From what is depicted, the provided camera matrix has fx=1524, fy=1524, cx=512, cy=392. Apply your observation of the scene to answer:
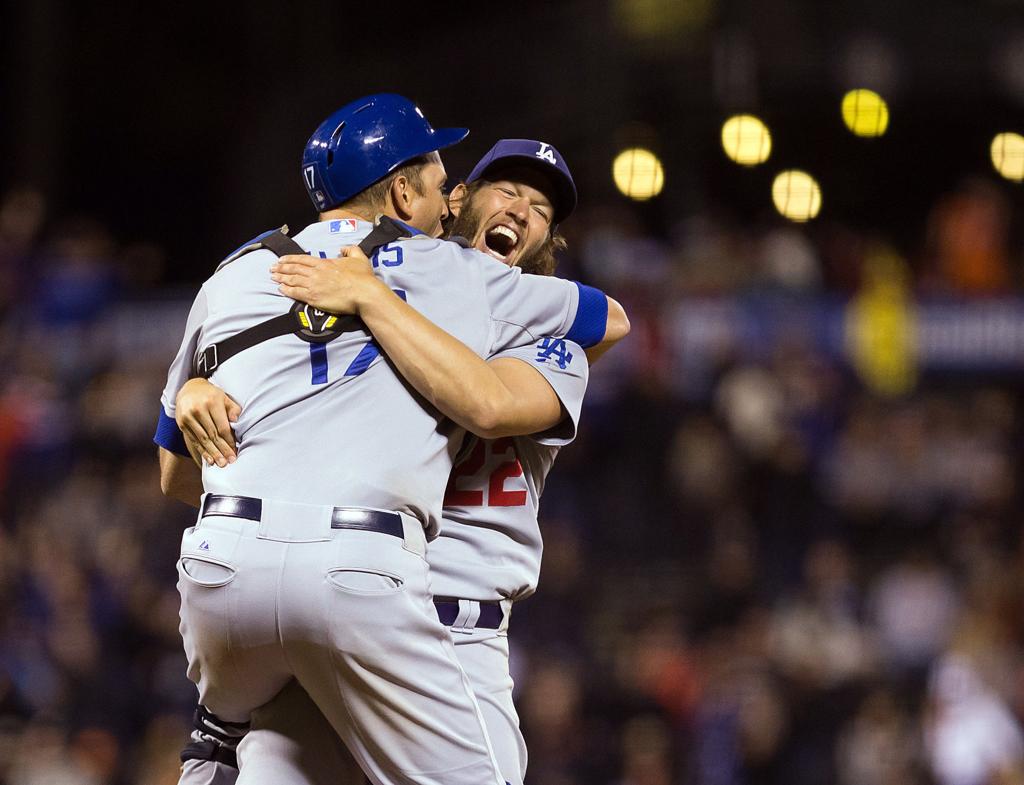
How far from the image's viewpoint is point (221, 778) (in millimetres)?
3633

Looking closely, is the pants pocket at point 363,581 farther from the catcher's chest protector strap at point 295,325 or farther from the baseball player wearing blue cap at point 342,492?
the catcher's chest protector strap at point 295,325

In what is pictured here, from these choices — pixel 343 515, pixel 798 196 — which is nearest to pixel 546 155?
pixel 343 515

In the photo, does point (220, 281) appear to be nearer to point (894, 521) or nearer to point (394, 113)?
point (394, 113)

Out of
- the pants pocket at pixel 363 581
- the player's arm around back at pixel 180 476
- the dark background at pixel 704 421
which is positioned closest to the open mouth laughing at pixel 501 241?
the player's arm around back at pixel 180 476

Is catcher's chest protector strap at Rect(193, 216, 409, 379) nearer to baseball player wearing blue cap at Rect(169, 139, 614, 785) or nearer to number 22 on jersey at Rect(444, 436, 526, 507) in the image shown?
baseball player wearing blue cap at Rect(169, 139, 614, 785)

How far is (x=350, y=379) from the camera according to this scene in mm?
3271

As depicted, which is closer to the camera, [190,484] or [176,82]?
[190,484]

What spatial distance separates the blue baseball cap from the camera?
13.6 feet

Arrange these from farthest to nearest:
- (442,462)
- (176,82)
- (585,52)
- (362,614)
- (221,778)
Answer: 1. (176,82)
2. (585,52)
3. (221,778)
4. (442,462)
5. (362,614)

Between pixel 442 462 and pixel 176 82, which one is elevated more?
pixel 176 82

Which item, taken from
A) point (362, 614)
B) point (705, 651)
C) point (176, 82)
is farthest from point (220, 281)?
point (176, 82)

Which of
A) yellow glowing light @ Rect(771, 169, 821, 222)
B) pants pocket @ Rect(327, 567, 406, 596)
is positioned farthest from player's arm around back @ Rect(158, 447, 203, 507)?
yellow glowing light @ Rect(771, 169, 821, 222)

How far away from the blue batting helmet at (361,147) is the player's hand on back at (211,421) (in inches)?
22.5

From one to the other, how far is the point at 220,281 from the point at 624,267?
7877 mm
